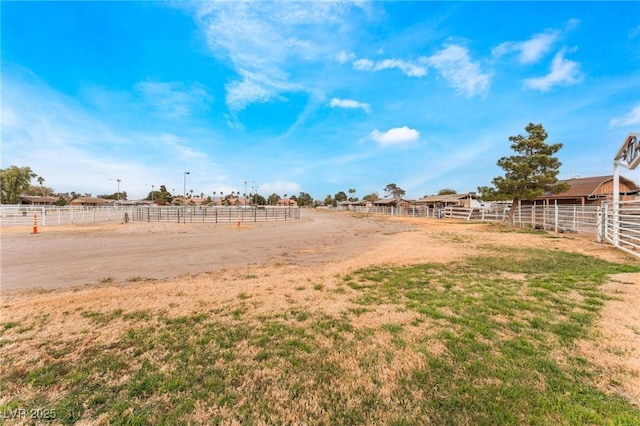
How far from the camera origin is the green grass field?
2.00 m

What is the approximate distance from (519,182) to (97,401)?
22.7 metres

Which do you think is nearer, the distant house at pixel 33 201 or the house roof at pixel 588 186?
the house roof at pixel 588 186

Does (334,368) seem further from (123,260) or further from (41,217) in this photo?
(41,217)

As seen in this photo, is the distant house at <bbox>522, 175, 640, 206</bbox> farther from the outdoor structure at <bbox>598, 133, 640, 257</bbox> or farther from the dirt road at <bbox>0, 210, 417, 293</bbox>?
the dirt road at <bbox>0, 210, 417, 293</bbox>

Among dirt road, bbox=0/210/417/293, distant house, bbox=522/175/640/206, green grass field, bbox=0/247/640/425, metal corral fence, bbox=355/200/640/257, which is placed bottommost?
green grass field, bbox=0/247/640/425

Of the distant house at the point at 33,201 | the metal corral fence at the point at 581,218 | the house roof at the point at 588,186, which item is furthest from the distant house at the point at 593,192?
the distant house at the point at 33,201

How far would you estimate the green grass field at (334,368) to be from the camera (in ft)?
6.56

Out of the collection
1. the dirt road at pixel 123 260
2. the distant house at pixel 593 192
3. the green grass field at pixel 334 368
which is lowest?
the green grass field at pixel 334 368

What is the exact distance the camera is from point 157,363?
262 cm

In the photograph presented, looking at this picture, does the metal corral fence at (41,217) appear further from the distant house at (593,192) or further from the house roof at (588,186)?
the house roof at (588,186)

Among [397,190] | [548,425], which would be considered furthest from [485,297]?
[397,190]

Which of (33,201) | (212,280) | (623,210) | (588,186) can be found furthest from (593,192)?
(33,201)

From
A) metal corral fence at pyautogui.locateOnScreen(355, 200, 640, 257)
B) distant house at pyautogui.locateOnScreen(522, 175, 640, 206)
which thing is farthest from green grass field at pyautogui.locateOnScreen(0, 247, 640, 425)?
distant house at pyautogui.locateOnScreen(522, 175, 640, 206)

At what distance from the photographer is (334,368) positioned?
8.38 feet
